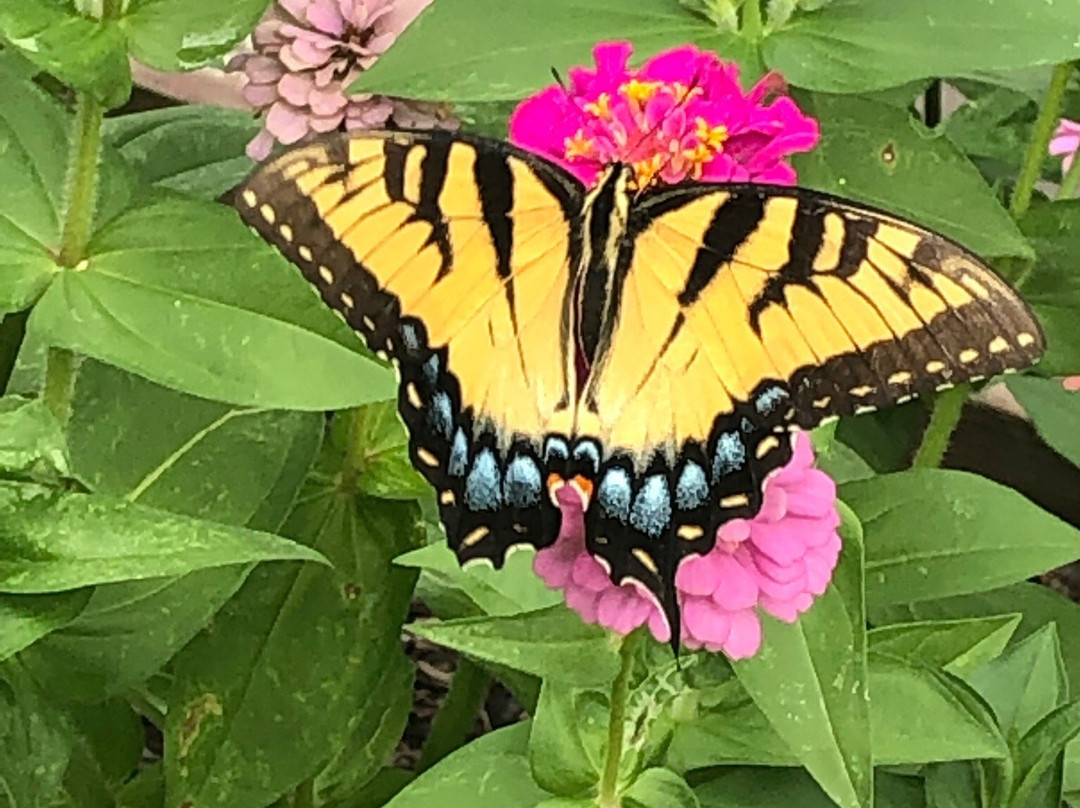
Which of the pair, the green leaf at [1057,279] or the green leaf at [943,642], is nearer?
the green leaf at [943,642]

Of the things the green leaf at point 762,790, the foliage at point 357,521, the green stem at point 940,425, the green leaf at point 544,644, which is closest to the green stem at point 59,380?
the foliage at point 357,521

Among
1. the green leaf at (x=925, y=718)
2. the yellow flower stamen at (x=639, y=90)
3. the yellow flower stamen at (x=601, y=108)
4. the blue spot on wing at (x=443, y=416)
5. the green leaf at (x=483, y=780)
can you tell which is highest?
the yellow flower stamen at (x=639, y=90)

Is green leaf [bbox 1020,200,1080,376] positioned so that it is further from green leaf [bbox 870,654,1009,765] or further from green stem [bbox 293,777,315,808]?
green stem [bbox 293,777,315,808]

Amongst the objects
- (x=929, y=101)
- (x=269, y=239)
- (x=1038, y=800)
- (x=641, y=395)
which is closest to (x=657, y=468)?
(x=641, y=395)

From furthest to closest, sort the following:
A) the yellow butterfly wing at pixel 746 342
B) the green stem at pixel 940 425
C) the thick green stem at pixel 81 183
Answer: the green stem at pixel 940 425 → the thick green stem at pixel 81 183 → the yellow butterfly wing at pixel 746 342

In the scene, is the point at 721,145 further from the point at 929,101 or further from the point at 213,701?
the point at 929,101

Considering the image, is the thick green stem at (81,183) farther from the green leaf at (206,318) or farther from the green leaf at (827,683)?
the green leaf at (827,683)

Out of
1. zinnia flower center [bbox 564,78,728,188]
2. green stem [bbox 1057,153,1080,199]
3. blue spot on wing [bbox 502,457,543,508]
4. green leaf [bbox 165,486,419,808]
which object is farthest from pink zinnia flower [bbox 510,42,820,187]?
green stem [bbox 1057,153,1080,199]
